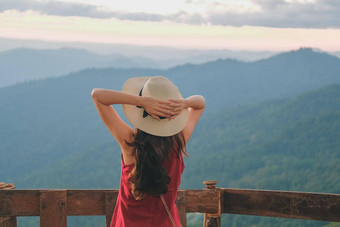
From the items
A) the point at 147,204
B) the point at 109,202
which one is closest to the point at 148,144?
the point at 147,204

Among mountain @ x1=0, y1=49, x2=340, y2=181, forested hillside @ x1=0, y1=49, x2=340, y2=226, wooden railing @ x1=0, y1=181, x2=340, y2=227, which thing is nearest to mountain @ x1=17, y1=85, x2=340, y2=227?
forested hillside @ x1=0, y1=49, x2=340, y2=226

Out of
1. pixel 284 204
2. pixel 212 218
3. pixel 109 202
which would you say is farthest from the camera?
pixel 212 218

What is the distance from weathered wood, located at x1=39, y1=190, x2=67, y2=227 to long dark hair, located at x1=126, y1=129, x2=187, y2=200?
1.11 m

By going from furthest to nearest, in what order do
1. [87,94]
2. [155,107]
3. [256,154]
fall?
[87,94]
[256,154]
[155,107]

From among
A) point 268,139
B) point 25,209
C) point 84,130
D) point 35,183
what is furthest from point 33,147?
point 25,209

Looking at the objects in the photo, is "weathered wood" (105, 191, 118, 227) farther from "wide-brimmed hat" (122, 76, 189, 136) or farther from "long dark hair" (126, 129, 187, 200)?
"wide-brimmed hat" (122, 76, 189, 136)

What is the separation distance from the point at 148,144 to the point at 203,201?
1.27 meters

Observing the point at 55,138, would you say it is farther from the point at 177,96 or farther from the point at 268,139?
the point at 177,96

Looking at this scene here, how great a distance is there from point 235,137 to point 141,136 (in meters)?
87.8

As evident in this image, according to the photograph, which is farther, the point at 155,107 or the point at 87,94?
the point at 87,94

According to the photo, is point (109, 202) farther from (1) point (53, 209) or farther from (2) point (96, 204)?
(1) point (53, 209)

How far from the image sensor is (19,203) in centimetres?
314

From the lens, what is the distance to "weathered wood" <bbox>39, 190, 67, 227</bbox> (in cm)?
312

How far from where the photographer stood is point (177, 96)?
7.19 feet
